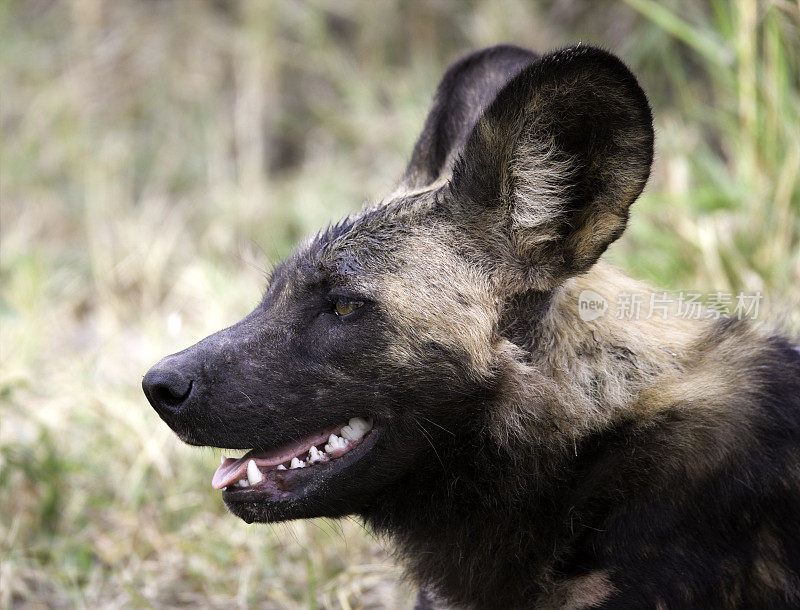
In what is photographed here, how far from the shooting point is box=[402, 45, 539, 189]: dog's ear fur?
313cm

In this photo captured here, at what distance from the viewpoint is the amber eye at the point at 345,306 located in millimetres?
2477

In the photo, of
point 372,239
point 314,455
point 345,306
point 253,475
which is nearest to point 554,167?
point 372,239

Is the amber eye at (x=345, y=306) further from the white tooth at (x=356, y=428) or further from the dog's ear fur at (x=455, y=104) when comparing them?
the dog's ear fur at (x=455, y=104)

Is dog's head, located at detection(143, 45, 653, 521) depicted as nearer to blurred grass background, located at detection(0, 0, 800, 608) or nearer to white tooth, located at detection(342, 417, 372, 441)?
white tooth, located at detection(342, 417, 372, 441)

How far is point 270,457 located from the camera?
2531 millimetres

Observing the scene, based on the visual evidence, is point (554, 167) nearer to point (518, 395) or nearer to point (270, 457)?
point (518, 395)

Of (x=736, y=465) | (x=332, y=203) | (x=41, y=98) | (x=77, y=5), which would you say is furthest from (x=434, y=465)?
(x=77, y=5)

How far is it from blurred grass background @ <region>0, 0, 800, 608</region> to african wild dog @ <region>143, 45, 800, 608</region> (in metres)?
0.77

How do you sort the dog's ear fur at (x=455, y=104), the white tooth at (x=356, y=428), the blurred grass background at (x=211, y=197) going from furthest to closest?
the blurred grass background at (x=211, y=197), the dog's ear fur at (x=455, y=104), the white tooth at (x=356, y=428)

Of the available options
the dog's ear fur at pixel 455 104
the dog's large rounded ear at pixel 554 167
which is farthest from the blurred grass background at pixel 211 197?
the dog's large rounded ear at pixel 554 167

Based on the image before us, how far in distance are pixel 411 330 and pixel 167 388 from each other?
2.10 feet

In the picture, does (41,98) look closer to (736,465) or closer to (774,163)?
Result: (774,163)

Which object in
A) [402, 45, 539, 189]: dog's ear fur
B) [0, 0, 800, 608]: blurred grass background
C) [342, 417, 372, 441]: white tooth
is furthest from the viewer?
[0, 0, 800, 608]: blurred grass background

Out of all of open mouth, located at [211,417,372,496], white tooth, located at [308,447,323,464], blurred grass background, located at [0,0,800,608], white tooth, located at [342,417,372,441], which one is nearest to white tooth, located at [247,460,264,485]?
open mouth, located at [211,417,372,496]
